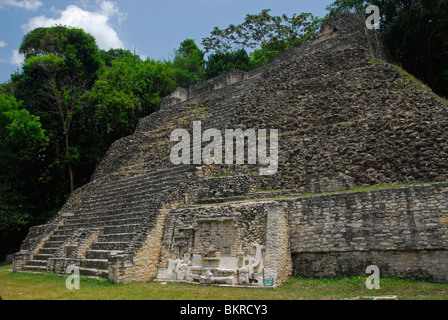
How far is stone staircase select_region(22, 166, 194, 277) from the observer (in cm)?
894

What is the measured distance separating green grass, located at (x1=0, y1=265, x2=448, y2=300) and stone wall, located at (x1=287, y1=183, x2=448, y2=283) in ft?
0.98

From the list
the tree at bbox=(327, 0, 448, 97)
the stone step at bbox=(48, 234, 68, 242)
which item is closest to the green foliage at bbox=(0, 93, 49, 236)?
the stone step at bbox=(48, 234, 68, 242)

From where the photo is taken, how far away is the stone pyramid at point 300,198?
6.62m

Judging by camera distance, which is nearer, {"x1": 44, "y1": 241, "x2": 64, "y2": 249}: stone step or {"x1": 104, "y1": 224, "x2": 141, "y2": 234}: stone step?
{"x1": 104, "y1": 224, "x2": 141, "y2": 234}: stone step

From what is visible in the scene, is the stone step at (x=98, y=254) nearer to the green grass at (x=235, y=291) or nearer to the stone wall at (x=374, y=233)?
the green grass at (x=235, y=291)

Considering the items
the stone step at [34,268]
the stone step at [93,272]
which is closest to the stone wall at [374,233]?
the stone step at [93,272]

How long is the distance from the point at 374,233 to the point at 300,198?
166 cm

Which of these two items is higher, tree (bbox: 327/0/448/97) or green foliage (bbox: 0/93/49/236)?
tree (bbox: 327/0/448/97)

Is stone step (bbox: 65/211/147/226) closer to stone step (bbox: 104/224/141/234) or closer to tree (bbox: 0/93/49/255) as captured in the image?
stone step (bbox: 104/224/141/234)

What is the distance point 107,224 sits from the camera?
10.4 metres

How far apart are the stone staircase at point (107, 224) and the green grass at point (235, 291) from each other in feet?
3.90

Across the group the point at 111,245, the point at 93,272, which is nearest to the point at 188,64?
the point at 111,245

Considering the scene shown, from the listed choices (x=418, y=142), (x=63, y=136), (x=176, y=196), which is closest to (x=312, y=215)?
(x=418, y=142)

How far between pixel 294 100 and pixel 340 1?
10474 millimetres
